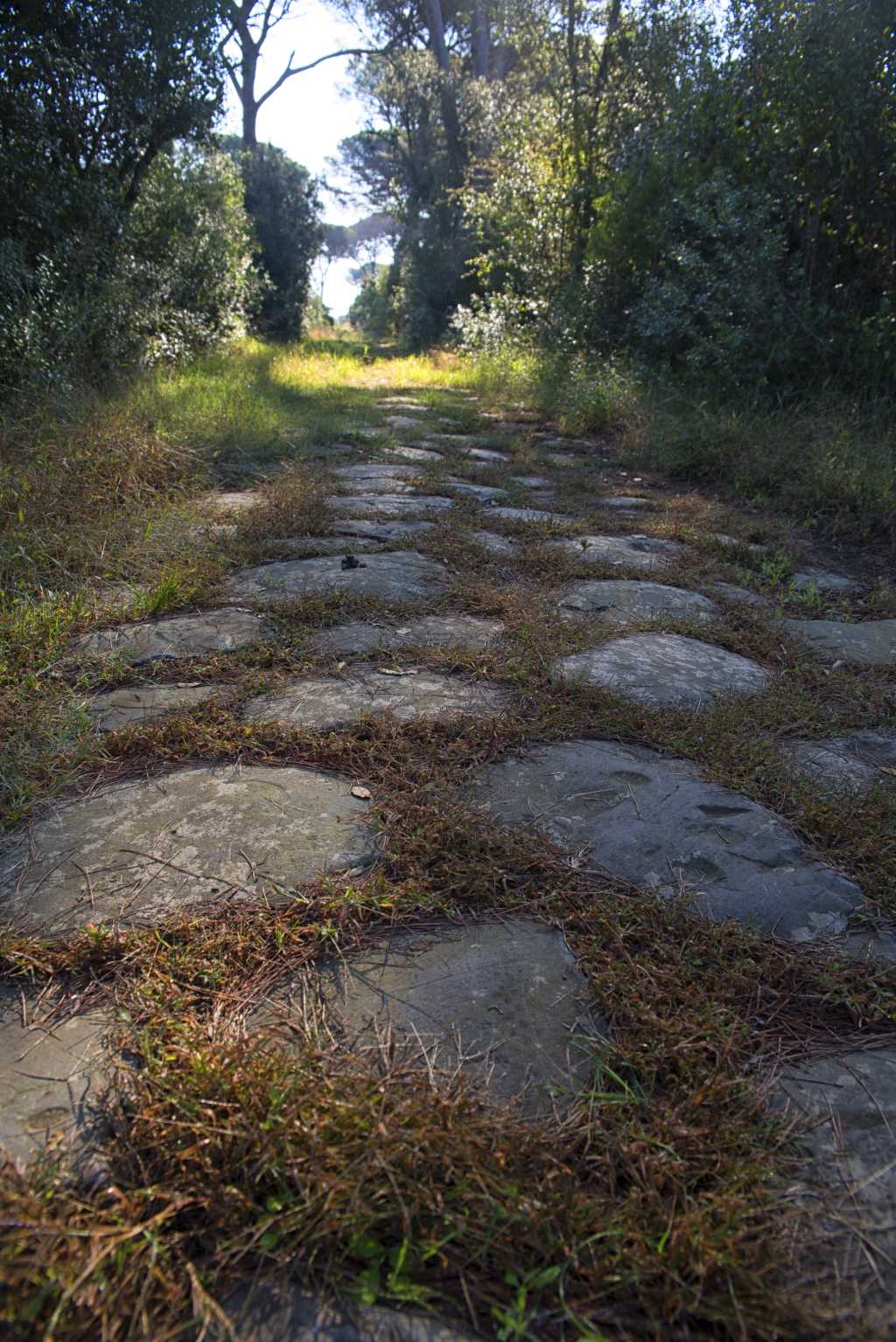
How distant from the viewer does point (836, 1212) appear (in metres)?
0.78

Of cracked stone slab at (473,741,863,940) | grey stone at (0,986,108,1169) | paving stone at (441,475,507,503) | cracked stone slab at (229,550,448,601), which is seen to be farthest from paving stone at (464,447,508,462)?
grey stone at (0,986,108,1169)

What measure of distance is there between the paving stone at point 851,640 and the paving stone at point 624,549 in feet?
2.13

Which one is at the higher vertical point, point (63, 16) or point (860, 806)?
point (63, 16)

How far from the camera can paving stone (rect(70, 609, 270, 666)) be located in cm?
204

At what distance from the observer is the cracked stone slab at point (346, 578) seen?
2.51 m

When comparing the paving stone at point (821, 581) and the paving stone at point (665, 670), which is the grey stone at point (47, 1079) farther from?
the paving stone at point (821, 581)

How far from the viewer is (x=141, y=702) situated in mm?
1801

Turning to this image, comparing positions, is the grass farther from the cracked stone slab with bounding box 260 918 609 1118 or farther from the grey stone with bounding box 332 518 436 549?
the grey stone with bounding box 332 518 436 549

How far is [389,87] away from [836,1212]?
20465 millimetres

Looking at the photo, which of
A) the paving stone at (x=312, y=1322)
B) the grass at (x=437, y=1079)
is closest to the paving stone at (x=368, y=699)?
the grass at (x=437, y=1079)

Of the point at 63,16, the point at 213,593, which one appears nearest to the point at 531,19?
the point at 63,16

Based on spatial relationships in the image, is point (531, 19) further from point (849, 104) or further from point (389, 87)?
point (389, 87)

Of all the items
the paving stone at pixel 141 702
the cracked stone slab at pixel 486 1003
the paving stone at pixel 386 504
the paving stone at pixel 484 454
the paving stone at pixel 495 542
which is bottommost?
the cracked stone slab at pixel 486 1003

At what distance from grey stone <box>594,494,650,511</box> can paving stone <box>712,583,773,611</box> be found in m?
1.19
